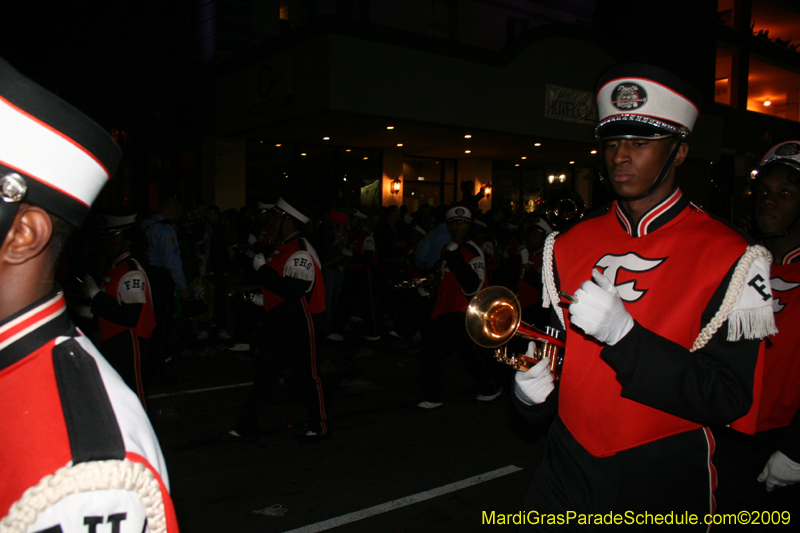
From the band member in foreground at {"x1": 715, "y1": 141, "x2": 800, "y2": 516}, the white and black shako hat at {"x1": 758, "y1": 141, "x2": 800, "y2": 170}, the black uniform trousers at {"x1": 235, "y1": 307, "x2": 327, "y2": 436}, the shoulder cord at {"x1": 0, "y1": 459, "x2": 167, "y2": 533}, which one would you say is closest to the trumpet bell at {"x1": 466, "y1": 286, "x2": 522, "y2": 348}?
the band member in foreground at {"x1": 715, "y1": 141, "x2": 800, "y2": 516}

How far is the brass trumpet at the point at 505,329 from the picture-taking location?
2.19 metres

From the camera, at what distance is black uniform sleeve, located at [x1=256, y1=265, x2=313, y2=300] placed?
5.11m

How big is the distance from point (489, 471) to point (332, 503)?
1394 mm

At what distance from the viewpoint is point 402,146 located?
57.6 ft

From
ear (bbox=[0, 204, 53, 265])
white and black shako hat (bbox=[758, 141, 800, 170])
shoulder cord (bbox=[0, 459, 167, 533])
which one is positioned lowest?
shoulder cord (bbox=[0, 459, 167, 533])

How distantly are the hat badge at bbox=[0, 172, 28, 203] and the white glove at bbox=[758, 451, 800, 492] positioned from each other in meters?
3.11

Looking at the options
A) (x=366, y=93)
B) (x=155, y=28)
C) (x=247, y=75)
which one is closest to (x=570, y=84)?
(x=366, y=93)

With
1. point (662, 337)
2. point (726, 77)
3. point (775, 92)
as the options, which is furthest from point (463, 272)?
point (775, 92)

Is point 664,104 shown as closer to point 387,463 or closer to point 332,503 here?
point 332,503

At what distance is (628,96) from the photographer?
2133 mm

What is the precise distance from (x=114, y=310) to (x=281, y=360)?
4.86 feet

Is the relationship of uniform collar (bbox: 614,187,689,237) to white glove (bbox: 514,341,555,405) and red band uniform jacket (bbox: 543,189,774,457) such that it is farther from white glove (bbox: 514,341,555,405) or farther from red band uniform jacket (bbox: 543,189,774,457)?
white glove (bbox: 514,341,555,405)

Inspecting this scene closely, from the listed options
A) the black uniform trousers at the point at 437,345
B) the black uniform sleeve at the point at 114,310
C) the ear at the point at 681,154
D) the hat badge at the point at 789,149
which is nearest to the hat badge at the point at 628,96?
the ear at the point at 681,154

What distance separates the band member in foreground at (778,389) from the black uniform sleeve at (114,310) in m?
4.12
